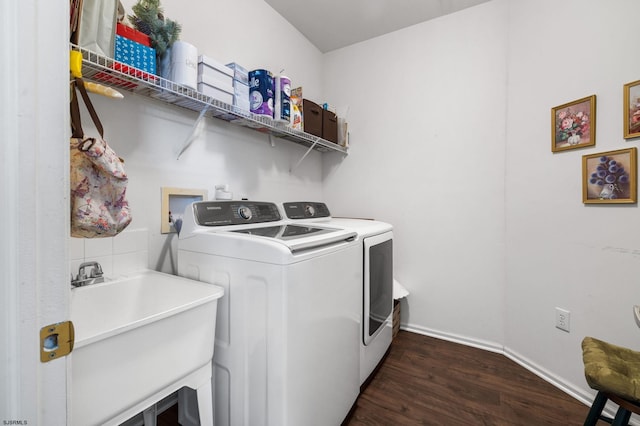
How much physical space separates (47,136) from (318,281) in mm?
924

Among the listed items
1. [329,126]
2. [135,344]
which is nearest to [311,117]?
[329,126]

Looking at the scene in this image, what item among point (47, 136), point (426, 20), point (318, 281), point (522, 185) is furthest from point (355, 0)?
point (47, 136)

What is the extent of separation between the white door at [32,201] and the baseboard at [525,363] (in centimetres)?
232

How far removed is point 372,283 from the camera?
5.59 feet

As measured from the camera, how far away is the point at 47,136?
470mm

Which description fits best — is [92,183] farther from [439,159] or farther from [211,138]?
[439,159]

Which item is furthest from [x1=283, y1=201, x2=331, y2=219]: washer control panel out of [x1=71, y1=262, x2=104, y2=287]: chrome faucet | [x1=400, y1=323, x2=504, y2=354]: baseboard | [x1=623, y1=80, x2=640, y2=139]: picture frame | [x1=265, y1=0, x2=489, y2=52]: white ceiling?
[x1=623, y1=80, x2=640, y2=139]: picture frame

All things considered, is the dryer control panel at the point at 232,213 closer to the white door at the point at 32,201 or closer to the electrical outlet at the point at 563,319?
the white door at the point at 32,201

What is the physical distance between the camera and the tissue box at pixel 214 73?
1399 millimetres

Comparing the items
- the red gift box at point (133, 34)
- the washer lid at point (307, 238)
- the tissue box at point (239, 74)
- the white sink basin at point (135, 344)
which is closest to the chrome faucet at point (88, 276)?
the white sink basin at point (135, 344)

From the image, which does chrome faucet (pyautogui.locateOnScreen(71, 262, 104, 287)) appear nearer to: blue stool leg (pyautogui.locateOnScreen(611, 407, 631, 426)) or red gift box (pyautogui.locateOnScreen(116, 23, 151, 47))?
red gift box (pyautogui.locateOnScreen(116, 23, 151, 47))

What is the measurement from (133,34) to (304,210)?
1.31m

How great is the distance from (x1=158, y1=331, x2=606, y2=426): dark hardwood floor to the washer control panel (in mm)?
1153

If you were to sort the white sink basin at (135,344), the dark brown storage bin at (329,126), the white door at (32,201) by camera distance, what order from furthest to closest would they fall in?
the dark brown storage bin at (329,126), the white sink basin at (135,344), the white door at (32,201)
